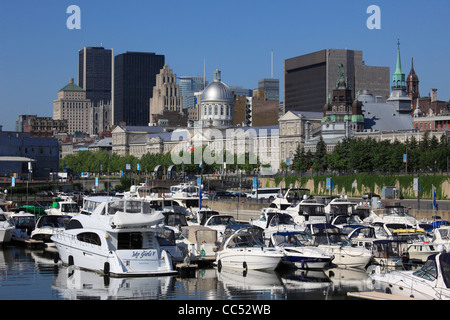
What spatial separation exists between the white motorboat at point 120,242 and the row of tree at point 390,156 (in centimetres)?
6950

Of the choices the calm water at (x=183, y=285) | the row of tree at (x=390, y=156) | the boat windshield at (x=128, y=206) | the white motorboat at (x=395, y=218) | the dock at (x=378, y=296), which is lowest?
the calm water at (x=183, y=285)

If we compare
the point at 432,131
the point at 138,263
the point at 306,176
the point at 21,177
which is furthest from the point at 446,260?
the point at 432,131

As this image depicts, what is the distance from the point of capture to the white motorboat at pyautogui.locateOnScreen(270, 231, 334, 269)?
135ft

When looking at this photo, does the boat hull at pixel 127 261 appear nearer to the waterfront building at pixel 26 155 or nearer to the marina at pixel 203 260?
the marina at pixel 203 260

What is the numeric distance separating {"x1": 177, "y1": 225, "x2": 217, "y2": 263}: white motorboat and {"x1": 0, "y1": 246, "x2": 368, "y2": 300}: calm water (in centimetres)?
185

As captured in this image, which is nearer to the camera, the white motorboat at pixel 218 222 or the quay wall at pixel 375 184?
the white motorboat at pixel 218 222

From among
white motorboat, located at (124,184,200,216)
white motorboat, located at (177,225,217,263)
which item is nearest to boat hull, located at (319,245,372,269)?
white motorboat, located at (177,225,217,263)

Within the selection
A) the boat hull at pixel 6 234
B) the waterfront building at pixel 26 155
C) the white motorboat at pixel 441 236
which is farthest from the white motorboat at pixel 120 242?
the waterfront building at pixel 26 155

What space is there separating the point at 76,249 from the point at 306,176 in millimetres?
81466

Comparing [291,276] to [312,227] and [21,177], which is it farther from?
[21,177]

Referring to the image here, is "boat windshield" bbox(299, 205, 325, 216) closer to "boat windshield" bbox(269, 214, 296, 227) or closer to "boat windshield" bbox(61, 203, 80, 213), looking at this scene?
"boat windshield" bbox(269, 214, 296, 227)

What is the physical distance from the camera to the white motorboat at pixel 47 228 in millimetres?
52344

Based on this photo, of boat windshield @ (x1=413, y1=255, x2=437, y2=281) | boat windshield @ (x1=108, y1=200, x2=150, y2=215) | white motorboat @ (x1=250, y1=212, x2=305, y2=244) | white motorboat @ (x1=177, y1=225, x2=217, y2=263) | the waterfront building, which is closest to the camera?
boat windshield @ (x1=413, y1=255, x2=437, y2=281)

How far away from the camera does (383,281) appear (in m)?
32.3
